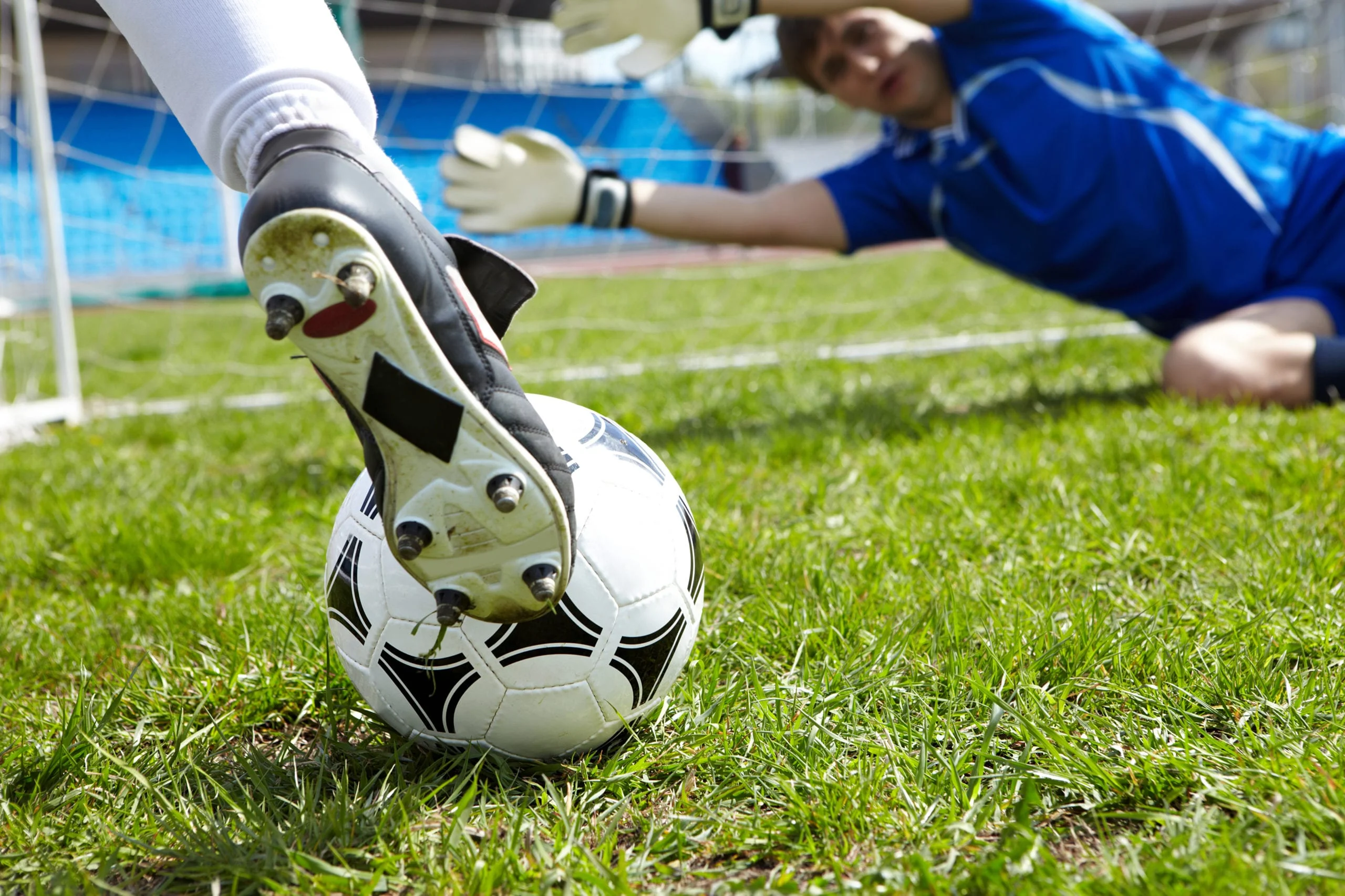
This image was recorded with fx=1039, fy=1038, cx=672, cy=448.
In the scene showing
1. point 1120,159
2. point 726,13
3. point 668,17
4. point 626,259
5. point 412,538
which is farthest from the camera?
point 626,259

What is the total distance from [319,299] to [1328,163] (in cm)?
354

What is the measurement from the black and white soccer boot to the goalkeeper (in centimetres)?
217

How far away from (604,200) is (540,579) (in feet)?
8.61

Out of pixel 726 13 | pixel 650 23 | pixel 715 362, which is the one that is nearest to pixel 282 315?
pixel 726 13

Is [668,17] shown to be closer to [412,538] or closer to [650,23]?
[650,23]

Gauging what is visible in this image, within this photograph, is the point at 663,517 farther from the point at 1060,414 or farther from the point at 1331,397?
the point at 1331,397

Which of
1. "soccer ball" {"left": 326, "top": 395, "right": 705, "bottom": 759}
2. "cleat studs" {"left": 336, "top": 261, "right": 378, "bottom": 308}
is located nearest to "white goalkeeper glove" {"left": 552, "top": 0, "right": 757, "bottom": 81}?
→ "soccer ball" {"left": 326, "top": 395, "right": 705, "bottom": 759}

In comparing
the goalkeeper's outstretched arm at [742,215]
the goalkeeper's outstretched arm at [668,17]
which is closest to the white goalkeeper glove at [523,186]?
the goalkeeper's outstretched arm at [742,215]

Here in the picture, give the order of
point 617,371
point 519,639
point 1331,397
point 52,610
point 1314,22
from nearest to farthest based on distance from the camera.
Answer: point 519,639 < point 52,610 < point 1331,397 < point 617,371 < point 1314,22

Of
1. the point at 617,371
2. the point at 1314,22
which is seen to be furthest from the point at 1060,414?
the point at 1314,22

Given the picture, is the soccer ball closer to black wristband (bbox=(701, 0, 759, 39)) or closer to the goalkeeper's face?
black wristband (bbox=(701, 0, 759, 39))

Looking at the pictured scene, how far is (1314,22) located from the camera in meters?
5.46

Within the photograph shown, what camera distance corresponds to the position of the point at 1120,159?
3348mm

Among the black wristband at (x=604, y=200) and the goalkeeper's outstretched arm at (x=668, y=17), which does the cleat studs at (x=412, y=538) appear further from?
the black wristband at (x=604, y=200)
